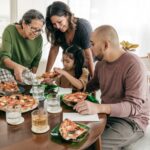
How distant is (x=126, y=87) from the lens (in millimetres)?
1688

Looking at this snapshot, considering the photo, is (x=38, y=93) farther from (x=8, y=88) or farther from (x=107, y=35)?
(x=107, y=35)

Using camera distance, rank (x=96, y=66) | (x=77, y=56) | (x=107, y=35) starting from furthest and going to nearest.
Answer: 1. (x=77, y=56)
2. (x=96, y=66)
3. (x=107, y=35)

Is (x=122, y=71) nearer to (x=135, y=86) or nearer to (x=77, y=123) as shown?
(x=135, y=86)

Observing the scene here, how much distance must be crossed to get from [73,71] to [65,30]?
0.37 metres

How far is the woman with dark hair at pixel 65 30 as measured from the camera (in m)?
2.19

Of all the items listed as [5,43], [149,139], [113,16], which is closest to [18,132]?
[149,139]

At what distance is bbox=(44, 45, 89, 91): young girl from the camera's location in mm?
2105

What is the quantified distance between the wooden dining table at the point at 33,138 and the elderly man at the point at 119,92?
18 cm

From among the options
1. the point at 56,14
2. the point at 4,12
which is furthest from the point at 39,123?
the point at 4,12

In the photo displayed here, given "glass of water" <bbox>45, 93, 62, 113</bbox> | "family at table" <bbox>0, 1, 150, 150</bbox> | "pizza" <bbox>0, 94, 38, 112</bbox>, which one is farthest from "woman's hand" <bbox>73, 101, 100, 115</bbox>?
"pizza" <bbox>0, 94, 38, 112</bbox>

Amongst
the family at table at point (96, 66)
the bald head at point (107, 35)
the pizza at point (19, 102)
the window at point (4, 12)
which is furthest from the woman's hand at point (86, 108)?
the window at point (4, 12)

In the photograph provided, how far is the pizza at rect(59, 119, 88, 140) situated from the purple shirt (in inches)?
13.5

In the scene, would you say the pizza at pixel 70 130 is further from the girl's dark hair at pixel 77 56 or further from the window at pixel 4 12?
the window at pixel 4 12

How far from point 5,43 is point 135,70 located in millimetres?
1200
